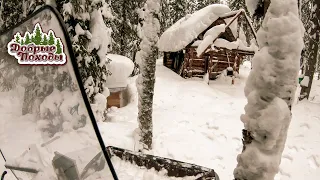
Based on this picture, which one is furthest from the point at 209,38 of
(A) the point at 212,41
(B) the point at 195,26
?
(B) the point at 195,26

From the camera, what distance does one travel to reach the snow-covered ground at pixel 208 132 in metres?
7.59

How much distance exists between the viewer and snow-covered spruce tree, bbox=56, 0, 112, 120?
269 inches

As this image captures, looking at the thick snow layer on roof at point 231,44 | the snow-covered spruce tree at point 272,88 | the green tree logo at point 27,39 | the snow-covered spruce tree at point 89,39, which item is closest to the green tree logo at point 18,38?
the green tree logo at point 27,39

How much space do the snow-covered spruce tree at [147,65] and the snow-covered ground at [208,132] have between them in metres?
0.62

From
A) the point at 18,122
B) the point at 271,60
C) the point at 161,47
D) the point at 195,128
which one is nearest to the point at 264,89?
the point at 271,60

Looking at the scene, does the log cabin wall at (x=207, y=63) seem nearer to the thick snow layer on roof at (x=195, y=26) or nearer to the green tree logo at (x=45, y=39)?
the thick snow layer on roof at (x=195, y=26)

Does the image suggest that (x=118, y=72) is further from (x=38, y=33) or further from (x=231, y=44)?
(x=38, y=33)

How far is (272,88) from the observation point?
2.62 metres

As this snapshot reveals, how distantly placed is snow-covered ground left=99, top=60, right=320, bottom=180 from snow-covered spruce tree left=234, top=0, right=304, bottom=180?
464 cm

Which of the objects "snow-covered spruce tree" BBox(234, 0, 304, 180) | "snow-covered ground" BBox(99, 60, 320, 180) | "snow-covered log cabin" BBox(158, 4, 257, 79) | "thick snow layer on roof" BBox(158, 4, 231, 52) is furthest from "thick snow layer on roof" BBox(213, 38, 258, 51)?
"snow-covered spruce tree" BBox(234, 0, 304, 180)

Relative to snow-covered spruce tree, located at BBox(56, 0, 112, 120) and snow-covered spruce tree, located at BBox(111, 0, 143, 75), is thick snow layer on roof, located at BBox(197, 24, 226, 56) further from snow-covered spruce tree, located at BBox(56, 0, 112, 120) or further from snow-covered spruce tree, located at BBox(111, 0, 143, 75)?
snow-covered spruce tree, located at BBox(56, 0, 112, 120)

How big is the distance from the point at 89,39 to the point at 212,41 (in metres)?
11.3

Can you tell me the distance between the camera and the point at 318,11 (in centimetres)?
1151

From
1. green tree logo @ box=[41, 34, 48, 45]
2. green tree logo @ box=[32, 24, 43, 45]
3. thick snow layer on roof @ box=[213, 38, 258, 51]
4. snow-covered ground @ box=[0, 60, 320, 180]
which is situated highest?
thick snow layer on roof @ box=[213, 38, 258, 51]
